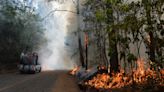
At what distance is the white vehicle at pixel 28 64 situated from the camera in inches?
2199

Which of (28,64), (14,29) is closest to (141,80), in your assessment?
(28,64)

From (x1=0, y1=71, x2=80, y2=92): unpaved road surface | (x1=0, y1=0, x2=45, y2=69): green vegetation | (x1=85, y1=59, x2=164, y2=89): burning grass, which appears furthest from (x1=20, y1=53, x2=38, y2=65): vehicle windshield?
(x1=85, y1=59, x2=164, y2=89): burning grass

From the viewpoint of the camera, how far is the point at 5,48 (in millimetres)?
58156

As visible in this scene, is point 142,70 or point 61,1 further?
point 61,1

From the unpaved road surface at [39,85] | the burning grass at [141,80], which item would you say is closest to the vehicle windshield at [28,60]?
the unpaved road surface at [39,85]

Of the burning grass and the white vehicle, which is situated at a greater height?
the burning grass

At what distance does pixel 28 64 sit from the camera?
57000mm

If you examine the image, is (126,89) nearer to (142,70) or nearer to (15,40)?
(142,70)

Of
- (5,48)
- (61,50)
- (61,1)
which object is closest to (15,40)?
(5,48)

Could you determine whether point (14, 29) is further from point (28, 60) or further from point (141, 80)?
point (141, 80)

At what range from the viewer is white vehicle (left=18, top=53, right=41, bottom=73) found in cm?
5584

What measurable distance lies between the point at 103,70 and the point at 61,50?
9307cm

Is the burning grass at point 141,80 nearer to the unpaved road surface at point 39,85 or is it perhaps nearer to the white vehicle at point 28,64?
the unpaved road surface at point 39,85

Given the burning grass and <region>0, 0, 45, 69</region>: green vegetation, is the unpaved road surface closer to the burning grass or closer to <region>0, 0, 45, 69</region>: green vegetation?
the burning grass
